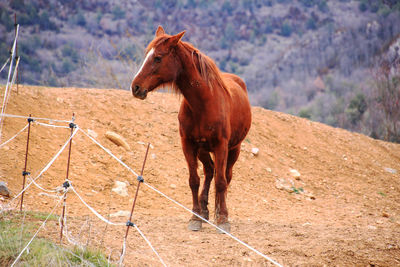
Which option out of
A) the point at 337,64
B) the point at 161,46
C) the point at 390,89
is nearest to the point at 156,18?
the point at 337,64

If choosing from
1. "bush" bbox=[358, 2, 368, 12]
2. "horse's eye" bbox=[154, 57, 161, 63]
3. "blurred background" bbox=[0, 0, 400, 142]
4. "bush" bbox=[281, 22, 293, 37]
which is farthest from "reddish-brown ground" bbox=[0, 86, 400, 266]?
"bush" bbox=[358, 2, 368, 12]

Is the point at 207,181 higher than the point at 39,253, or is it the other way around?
the point at 39,253

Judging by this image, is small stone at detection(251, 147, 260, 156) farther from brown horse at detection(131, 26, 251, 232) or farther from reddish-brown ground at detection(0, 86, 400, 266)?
brown horse at detection(131, 26, 251, 232)

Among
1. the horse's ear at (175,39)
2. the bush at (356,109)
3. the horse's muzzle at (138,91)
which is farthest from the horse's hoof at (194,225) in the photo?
the bush at (356,109)

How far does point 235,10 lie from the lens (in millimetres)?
57281

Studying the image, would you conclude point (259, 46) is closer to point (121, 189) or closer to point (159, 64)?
point (121, 189)

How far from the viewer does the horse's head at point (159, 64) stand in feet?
14.8

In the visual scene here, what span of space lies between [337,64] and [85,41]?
73.1 feet

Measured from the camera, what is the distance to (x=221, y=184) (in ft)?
17.3

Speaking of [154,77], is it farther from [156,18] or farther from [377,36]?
[156,18]

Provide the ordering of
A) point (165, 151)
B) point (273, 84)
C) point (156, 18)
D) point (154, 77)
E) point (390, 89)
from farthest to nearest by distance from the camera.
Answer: point (156, 18), point (273, 84), point (390, 89), point (165, 151), point (154, 77)

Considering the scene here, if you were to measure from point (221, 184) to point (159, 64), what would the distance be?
Answer: 5.80ft

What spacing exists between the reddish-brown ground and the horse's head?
1579 mm

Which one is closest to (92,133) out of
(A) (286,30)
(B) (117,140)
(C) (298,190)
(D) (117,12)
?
(B) (117,140)
